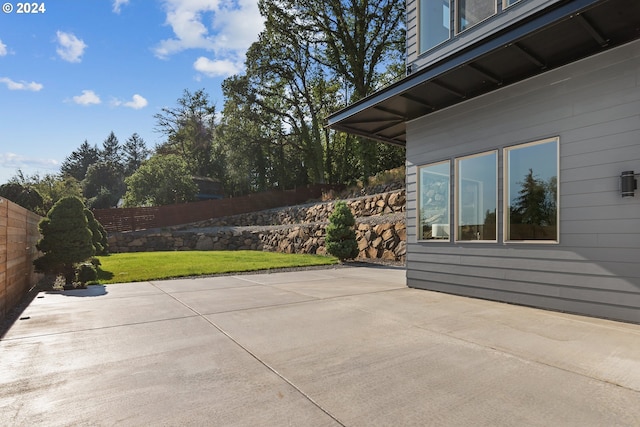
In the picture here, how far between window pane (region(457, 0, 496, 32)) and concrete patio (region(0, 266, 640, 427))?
4770mm

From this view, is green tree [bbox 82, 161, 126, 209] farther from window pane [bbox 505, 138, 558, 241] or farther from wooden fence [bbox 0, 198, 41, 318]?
window pane [bbox 505, 138, 558, 241]

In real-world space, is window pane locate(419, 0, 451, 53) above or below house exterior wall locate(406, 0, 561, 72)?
above

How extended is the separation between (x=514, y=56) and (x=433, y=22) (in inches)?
98.3

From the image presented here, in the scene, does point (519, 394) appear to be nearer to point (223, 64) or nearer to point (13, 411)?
point (13, 411)

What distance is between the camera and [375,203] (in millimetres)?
13719

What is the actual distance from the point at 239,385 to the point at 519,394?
6.31ft

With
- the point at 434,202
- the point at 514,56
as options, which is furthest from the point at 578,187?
the point at 434,202

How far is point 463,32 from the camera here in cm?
591

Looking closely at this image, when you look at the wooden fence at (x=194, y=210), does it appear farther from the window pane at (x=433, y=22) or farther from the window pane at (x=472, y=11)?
the window pane at (x=472, y=11)

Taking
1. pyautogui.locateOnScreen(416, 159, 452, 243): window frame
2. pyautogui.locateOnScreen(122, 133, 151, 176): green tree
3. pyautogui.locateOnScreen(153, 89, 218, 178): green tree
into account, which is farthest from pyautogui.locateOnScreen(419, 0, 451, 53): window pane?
pyautogui.locateOnScreen(122, 133, 151, 176): green tree

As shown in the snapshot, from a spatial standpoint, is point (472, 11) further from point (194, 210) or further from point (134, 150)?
point (134, 150)

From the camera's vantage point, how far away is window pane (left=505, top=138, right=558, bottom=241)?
4.60 m

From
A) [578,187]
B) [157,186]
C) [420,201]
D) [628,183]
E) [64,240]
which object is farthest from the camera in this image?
[157,186]

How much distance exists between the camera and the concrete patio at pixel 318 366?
80.7 inches
